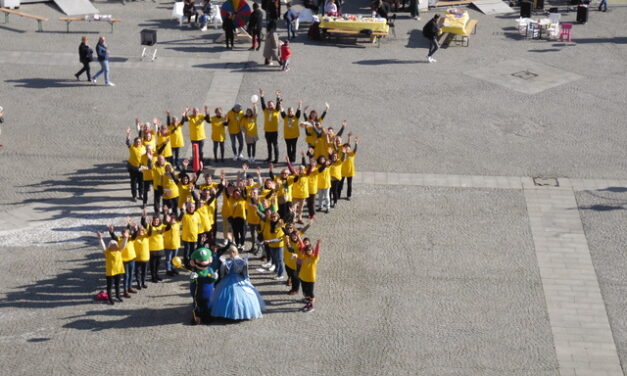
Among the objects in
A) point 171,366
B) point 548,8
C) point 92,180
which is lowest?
point 171,366

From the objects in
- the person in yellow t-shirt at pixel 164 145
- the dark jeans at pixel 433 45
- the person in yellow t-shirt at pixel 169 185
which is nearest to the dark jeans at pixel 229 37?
the dark jeans at pixel 433 45

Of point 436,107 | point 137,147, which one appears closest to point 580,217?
point 436,107

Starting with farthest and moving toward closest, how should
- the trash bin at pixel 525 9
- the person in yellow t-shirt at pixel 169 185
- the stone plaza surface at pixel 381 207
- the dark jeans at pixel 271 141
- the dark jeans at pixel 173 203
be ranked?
the trash bin at pixel 525 9
the dark jeans at pixel 271 141
the dark jeans at pixel 173 203
the person in yellow t-shirt at pixel 169 185
the stone plaza surface at pixel 381 207

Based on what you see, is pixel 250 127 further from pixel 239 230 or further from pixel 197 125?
pixel 239 230

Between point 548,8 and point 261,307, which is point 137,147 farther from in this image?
point 548,8

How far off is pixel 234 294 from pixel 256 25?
55.9 feet

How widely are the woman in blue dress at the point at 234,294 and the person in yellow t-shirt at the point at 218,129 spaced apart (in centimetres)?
751

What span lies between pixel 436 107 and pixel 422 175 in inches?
194

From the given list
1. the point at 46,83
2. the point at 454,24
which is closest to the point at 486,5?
the point at 454,24

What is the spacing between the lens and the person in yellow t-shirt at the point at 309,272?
21234 millimetres

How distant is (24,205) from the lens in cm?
2572

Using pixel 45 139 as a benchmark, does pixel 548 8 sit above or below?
above

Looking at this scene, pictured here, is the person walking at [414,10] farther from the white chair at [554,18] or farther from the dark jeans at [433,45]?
the white chair at [554,18]

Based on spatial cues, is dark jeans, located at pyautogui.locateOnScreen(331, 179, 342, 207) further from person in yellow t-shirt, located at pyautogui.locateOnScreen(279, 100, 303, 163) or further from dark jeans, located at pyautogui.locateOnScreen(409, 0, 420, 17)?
dark jeans, located at pyautogui.locateOnScreen(409, 0, 420, 17)
